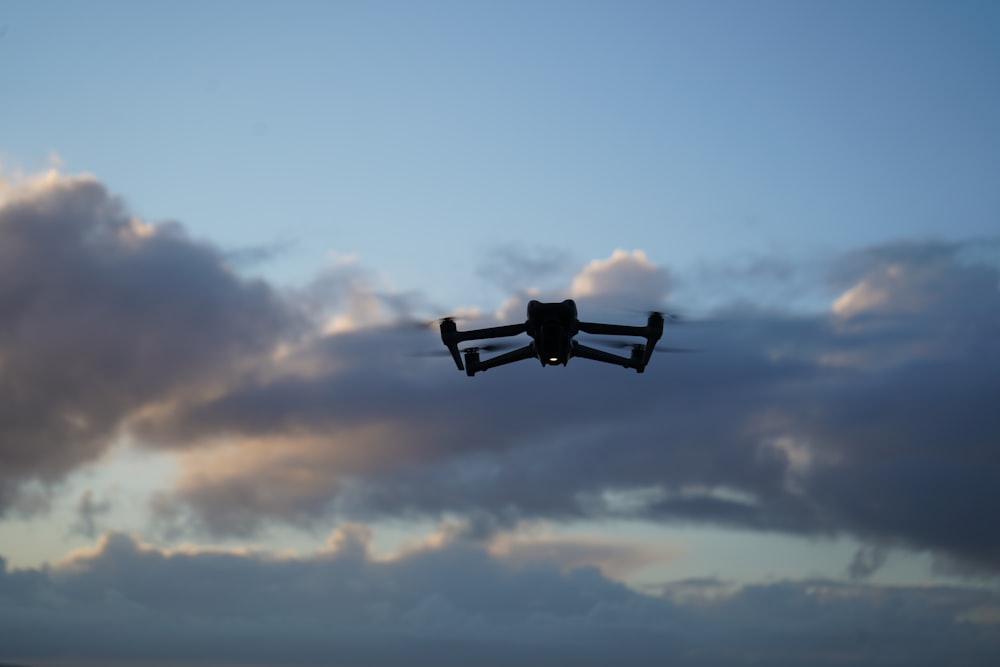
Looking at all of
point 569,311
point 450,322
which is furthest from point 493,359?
point 569,311

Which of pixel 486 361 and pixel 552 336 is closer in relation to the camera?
pixel 552 336

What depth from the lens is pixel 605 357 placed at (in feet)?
374

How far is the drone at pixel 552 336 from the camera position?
100875mm

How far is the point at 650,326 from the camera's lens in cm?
11069

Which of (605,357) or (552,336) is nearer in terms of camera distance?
(552,336)

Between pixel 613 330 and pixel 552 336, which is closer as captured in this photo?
pixel 552 336

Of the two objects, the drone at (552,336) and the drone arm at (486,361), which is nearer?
the drone at (552,336)

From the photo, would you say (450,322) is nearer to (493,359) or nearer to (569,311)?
(493,359)

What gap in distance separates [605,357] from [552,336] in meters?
14.7

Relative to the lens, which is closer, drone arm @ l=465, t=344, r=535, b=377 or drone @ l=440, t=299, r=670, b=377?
drone @ l=440, t=299, r=670, b=377

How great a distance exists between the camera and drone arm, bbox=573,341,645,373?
108338mm

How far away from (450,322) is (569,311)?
16.3 metres

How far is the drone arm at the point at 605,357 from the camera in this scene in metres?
108

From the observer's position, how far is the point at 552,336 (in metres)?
101
